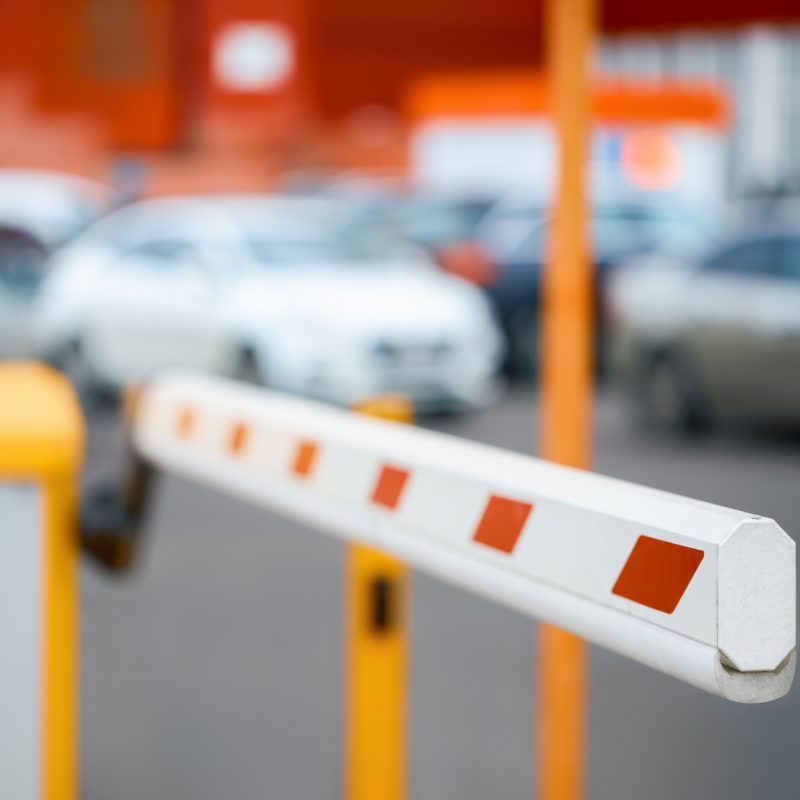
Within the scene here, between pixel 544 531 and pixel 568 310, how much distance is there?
1497 mm

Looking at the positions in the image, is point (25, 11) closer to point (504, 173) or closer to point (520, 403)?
point (520, 403)

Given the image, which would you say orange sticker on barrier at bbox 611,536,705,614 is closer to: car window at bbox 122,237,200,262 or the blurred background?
the blurred background

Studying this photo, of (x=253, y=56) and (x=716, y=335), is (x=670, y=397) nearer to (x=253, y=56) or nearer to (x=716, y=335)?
(x=716, y=335)

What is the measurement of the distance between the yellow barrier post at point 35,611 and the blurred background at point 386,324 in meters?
1.19

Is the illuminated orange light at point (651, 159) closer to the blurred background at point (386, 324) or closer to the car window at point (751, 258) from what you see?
the blurred background at point (386, 324)

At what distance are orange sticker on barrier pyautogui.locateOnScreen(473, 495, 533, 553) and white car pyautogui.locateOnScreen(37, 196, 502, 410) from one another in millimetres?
9843

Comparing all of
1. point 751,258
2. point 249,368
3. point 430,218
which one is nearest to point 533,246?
point 430,218

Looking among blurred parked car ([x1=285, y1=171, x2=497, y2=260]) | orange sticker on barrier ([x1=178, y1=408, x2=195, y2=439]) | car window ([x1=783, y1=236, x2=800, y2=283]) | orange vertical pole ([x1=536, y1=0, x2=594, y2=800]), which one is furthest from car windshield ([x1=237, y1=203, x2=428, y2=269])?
orange sticker on barrier ([x1=178, y1=408, x2=195, y2=439])

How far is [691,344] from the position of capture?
1237cm

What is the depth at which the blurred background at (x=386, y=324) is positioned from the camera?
5.05 meters

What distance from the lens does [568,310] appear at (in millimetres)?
3574

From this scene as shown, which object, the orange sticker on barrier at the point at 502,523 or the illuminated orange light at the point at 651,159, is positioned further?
the illuminated orange light at the point at 651,159

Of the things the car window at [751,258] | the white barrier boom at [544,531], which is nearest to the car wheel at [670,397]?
the car window at [751,258]

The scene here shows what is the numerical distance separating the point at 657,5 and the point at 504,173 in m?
19.8
